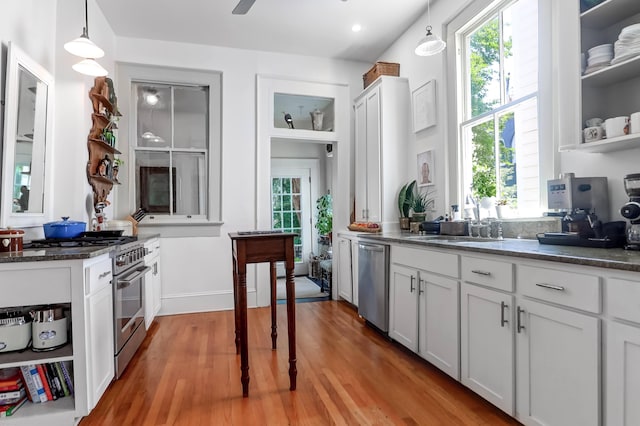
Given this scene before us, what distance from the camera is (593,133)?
1.89 meters

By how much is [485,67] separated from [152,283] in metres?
3.81

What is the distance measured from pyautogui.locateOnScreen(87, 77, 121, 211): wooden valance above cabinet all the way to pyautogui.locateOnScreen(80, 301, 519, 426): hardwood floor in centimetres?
155

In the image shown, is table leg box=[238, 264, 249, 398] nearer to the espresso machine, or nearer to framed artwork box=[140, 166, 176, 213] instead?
the espresso machine

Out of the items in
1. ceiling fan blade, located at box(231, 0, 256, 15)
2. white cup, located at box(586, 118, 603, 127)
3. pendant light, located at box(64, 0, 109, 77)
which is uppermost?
ceiling fan blade, located at box(231, 0, 256, 15)

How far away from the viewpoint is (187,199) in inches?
168

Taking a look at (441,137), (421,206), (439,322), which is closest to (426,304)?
(439,322)

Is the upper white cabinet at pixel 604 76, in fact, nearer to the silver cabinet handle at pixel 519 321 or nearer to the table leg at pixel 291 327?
the silver cabinet handle at pixel 519 321


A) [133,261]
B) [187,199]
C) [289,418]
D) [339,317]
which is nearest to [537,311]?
[289,418]

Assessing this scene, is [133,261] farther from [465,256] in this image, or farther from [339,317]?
[465,256]

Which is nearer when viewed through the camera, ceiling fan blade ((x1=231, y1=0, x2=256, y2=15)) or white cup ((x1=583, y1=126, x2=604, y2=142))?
white cup ((x1=583, y1=126, x2=604, y2=142))

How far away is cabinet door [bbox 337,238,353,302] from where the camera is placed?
4.30 meters

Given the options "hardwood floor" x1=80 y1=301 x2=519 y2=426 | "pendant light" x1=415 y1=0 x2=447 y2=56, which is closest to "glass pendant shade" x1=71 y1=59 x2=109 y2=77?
"hardwood floor" x1=80 y1=301 x2=519 y2=426

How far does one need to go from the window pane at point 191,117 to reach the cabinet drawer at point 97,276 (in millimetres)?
2374

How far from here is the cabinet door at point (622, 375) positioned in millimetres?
1276
